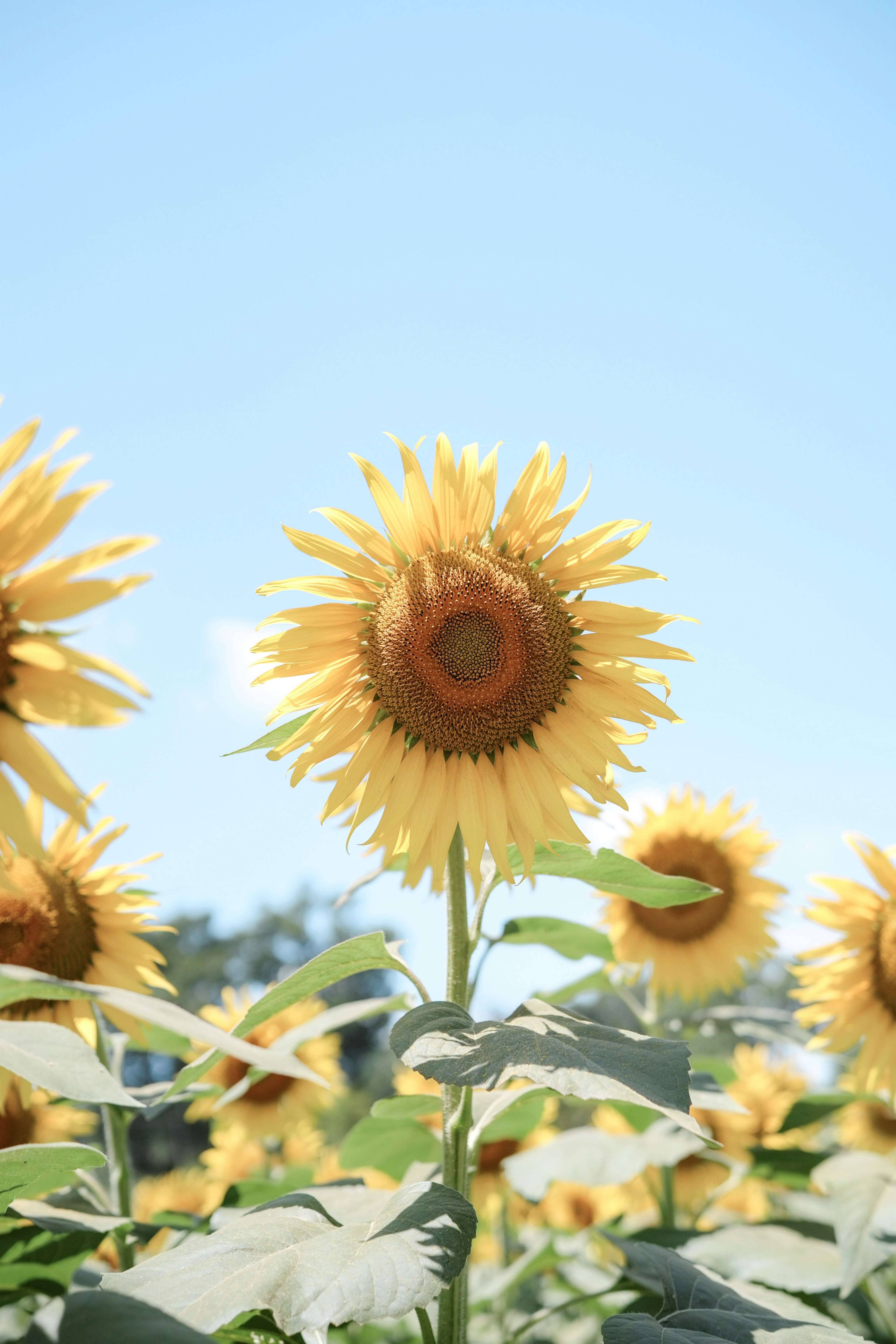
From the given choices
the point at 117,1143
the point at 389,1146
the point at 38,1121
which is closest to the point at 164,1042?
the point at 117,1143

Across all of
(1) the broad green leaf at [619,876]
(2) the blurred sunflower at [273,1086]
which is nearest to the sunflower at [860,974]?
(1) the broad green leaf at [619,876]

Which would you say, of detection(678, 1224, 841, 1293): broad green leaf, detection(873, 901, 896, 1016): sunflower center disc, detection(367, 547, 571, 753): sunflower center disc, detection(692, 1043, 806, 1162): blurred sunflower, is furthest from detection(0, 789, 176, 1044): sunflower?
detection(692, 1043, 806, 1162): blurred sunflower

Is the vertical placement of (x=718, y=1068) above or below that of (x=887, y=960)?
below

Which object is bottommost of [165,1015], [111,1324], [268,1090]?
[268,1090]

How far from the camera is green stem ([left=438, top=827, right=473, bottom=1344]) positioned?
2.17 metres

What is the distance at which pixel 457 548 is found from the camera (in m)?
2.63

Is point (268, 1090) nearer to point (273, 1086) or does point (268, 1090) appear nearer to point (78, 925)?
point (273, 1086)

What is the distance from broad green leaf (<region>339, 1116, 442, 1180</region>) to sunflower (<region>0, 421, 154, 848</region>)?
1906 mm

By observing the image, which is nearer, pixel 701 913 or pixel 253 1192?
pixel 253 1192

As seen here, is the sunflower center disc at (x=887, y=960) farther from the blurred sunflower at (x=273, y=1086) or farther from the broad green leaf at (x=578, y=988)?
the blurred sunflower at (x=273, y=1086)

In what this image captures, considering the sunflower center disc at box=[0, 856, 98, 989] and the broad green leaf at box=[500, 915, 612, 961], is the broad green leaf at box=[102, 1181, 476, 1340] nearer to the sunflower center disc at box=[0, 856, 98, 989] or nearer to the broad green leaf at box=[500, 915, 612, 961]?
the broad green leaf at box=[500, 915, 612, 961]

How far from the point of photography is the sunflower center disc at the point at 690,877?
203 inches

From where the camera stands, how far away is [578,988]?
3711mm

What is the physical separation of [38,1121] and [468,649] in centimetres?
369
